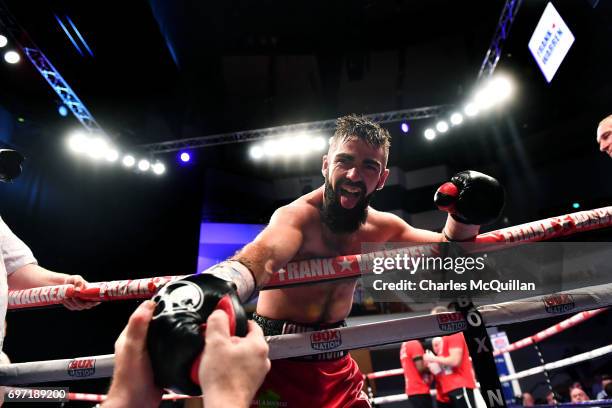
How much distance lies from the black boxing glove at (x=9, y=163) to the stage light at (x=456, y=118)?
24.7 ft

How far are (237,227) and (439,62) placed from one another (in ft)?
19.5

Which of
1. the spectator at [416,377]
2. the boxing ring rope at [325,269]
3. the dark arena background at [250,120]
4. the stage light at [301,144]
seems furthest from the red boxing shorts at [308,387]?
the stage light at [301,144]

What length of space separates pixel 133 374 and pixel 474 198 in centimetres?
130

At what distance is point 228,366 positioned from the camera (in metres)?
0.59

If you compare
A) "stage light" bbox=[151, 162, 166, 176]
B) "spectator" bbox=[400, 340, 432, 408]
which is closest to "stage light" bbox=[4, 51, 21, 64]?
"stage light" bbox=[151, 162, 166, 176]

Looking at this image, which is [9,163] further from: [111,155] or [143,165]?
[143,165]

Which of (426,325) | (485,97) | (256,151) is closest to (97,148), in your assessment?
(256,151)

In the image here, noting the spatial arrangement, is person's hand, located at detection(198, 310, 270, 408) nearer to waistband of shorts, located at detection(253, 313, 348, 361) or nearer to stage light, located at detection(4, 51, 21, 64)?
waistband of shorts, located at detection(253, 313, 348, 361)

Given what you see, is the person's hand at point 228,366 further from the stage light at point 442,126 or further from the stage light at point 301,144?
the stage light at point 442,126

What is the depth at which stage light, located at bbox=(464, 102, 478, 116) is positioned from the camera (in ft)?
24.7

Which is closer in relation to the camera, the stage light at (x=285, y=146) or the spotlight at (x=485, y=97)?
the spotlight at (x=485, y=97)

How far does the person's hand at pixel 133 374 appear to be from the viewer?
2.17 ft

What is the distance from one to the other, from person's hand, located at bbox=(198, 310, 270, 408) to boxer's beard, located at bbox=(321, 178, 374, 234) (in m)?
1.32

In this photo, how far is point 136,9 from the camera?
5.92 metres
